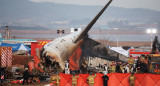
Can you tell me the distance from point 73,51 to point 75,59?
0.90 m

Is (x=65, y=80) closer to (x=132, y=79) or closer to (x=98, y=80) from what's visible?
(x=98, y=80)

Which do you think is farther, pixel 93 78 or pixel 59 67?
pixel 59 67

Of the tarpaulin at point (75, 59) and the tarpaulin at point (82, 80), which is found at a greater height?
the tarpaulin at point (75, 59)

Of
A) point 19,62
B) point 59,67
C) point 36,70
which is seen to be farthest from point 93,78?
point 19,62

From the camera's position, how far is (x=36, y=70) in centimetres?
2964

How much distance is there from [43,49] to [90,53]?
297 inches

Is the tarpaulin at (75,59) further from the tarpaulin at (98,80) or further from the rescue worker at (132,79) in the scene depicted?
the rescue worker at (132,79)

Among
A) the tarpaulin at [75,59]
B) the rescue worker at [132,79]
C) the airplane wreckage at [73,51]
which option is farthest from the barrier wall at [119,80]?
the tarpaulin at [75,59]

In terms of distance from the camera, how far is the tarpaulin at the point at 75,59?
30.8m

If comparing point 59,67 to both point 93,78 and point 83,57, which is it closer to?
point 83,57

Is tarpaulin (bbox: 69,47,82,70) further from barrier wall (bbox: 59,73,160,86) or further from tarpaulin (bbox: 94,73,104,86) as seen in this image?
tarpaulin (bbox: 94,73,104,86)

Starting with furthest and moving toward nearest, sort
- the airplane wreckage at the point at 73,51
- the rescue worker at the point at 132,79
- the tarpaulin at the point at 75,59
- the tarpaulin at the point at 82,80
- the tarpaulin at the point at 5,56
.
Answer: the tarpaulin at the point at 5,56 → the tarpaulin at the point at 75,59 → the airplane wreckage at the point at 73,51 → the tarpaulin at the point at 82,80 → the rescue worker at the point at 132,79

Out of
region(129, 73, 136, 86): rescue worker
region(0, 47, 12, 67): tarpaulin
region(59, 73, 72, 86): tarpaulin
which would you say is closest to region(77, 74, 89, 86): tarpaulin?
region(59, 73, 72, 86): tarpaulin

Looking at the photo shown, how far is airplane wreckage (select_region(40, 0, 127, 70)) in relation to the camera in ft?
92.5
